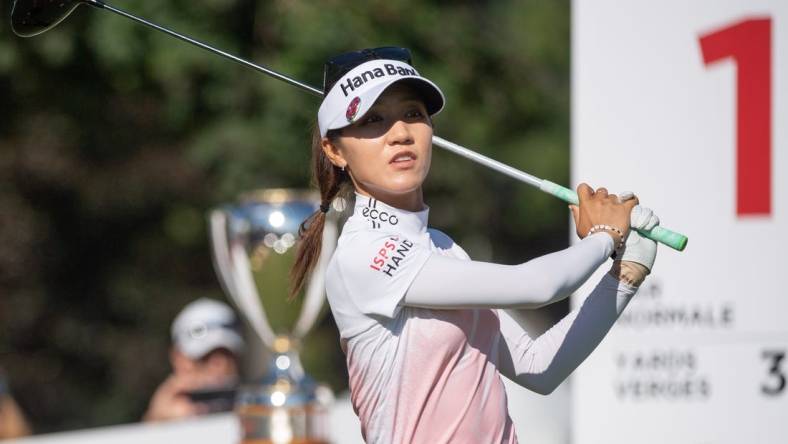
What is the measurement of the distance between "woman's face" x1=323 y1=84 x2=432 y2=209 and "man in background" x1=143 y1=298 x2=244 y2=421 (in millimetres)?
5164

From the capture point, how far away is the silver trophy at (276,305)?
21.6 ft

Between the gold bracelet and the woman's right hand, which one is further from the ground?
the woman's right hand

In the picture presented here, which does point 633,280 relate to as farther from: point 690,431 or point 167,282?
point 167,282

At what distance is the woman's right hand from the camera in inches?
140

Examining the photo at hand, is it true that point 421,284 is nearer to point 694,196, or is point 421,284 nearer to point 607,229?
point 607,229

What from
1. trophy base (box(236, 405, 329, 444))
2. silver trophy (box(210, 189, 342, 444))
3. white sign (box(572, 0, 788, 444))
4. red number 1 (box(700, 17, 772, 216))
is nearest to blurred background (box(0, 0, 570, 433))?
silver trophy (box(210, 189, 342, 444))

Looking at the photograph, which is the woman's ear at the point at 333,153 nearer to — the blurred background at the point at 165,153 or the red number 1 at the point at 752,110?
the red number 1 at the point at 752,110

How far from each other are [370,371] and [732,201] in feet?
6.27

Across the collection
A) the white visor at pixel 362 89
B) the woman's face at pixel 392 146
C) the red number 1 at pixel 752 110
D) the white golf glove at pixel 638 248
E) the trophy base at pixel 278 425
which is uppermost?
the red number 1 at pixel 752 110

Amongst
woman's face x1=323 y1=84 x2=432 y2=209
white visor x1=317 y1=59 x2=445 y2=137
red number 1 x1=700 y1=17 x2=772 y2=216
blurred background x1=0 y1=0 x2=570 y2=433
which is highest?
blurred background x1=0 y1=0 x2=570 y2=433

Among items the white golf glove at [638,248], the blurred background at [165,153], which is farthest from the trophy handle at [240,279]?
the blurred background at [165,153]

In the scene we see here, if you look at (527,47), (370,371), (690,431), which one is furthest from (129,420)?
(370,371)

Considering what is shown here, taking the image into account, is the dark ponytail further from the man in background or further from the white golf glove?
the man in background

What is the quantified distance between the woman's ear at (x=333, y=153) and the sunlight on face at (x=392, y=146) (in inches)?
1.9
